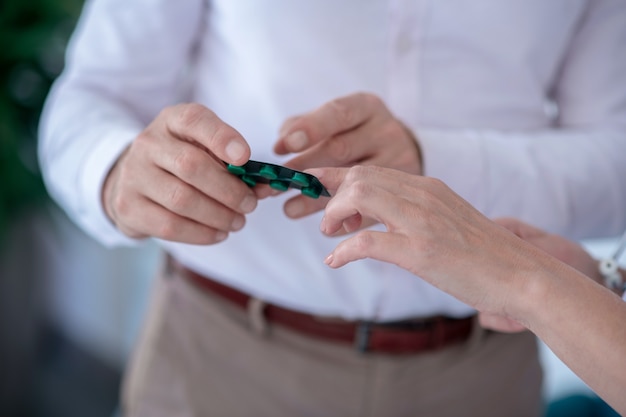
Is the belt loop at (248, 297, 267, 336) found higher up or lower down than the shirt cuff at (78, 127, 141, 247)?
lower down

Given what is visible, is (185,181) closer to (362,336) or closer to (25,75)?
(362,336)

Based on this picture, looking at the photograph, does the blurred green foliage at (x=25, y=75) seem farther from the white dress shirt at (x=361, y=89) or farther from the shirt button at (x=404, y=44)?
the shirt button at (x=404, y=44)

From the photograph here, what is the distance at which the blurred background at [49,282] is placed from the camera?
191 cm

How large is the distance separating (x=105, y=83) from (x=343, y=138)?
1.47ft

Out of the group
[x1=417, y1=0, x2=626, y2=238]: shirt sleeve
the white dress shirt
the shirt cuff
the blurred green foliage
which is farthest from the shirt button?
the blurred green foliage

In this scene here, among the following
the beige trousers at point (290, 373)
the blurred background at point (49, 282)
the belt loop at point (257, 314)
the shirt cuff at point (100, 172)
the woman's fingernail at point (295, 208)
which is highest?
the woman's fingernail at point (295, 208)

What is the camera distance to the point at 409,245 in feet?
1.82

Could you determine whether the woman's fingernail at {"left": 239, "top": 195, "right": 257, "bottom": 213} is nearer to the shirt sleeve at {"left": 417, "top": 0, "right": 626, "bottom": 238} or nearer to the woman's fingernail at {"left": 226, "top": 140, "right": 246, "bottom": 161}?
the woman's fingernail at {"left": 226, "top": 140, "right": 246, "bottom": 161}

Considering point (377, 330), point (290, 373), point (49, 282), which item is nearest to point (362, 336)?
point (377, 330)

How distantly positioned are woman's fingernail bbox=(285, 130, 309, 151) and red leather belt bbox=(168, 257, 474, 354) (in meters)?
0.36

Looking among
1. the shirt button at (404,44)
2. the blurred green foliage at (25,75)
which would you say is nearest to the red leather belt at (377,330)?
the shirt button at (404,44)

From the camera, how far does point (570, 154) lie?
952 mm

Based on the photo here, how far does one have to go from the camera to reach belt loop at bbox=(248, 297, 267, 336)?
3.29 feet

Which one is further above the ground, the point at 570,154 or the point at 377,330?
the point at 570,154
